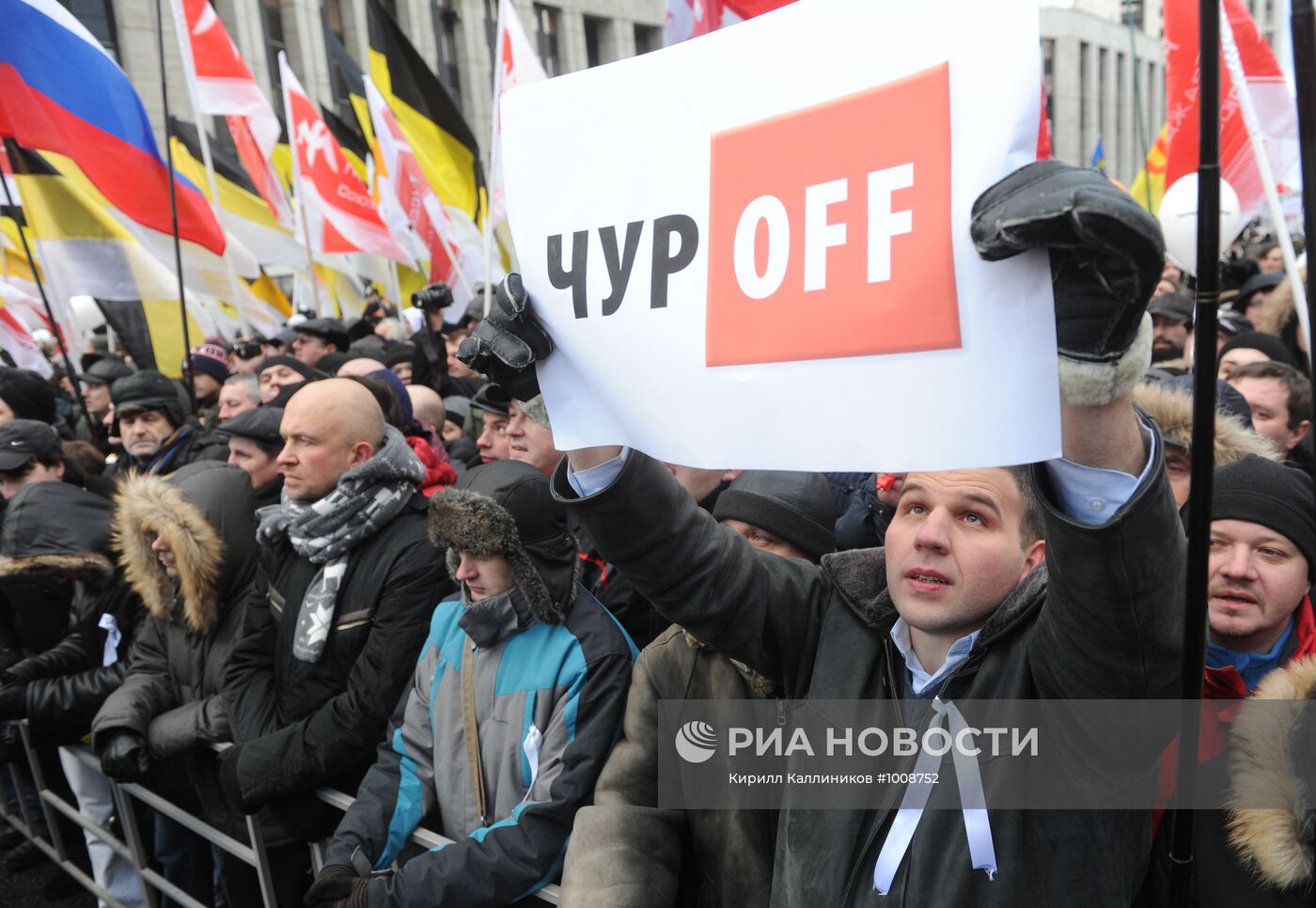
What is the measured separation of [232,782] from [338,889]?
0.70 m

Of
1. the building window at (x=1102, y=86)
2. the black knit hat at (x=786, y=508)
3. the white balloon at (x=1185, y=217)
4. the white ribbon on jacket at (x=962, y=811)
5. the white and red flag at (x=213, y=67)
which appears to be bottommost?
the white ribbon on jacket at (x=962, y=811)

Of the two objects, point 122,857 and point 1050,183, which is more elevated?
point 1050,183

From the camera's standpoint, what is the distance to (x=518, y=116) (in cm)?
166

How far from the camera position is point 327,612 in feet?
9.33

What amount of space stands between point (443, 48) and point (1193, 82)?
1057 inches

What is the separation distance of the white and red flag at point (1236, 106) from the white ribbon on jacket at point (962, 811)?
516cm

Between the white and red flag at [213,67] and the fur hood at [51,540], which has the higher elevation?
the white and red flag at [213,67]

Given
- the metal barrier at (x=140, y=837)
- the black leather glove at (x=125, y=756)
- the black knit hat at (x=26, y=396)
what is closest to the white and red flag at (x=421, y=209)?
the black knit hat at (x=26, y=396)

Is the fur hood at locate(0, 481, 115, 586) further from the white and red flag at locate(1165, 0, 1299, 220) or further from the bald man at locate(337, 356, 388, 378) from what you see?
the white and red flag at locate(1165, 0, 1299, 220)

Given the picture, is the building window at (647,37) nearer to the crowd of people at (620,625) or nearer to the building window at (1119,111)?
the building window at (1119,111)

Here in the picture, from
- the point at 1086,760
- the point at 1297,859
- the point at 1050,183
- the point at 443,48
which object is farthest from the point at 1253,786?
the point at 443,48

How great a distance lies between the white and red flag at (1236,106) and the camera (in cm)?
542

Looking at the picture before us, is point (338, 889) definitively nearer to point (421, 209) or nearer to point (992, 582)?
point (992, 582)

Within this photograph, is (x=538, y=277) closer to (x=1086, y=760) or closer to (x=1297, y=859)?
(x=1086, y=760)
